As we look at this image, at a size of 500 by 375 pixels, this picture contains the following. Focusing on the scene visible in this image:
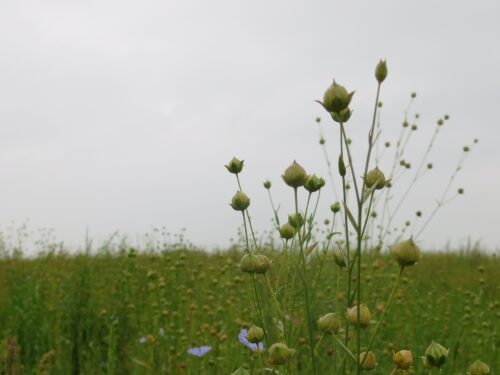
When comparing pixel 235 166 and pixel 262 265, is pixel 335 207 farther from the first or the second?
pixel 262 265

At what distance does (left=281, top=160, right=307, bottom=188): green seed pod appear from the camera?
93 cm

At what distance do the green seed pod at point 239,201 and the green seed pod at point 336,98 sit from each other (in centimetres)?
35

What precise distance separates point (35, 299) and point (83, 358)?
556 millimetres

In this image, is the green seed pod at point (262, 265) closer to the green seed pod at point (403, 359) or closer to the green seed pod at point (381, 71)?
the green seed pod at point (403, 359)

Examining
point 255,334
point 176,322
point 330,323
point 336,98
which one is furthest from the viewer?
point 176,322

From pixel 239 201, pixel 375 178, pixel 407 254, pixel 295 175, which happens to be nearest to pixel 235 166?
pixel 239 201

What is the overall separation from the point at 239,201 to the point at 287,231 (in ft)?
0.40

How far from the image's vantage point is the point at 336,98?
2.49 ft

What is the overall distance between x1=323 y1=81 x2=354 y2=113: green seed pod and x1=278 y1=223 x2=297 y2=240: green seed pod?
0.38m

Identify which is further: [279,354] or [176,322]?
[176,322]

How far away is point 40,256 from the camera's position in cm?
531

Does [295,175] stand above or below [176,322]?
above

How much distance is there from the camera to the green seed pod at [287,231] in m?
1.09

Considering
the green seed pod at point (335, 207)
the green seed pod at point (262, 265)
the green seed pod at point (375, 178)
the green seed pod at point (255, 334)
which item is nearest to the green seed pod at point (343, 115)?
the green seed pod at point (375, 178)
